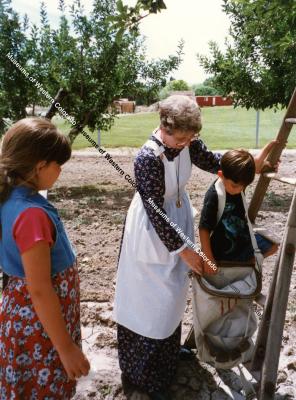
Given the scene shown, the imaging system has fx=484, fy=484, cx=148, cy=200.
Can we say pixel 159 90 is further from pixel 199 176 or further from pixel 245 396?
pixel 245 396

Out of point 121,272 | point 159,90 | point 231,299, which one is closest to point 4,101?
point 159,90

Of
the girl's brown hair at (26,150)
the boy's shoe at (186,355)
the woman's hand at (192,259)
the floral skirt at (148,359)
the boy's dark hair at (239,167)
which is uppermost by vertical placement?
the girl's brown hair at (26,150)

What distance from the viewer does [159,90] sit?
320 inches

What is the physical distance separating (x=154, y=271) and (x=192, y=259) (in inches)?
9.9

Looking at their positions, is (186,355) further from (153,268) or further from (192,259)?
(192,259)

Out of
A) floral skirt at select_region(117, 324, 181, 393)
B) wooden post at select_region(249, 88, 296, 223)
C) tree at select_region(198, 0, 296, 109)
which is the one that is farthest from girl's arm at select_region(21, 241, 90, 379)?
tree at select_region(198, 0, 296, 109)

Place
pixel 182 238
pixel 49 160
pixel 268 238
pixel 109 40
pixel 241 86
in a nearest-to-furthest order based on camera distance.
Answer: pixel 49 160 < pixel 182 238 < pixel 268 238 < pixel 241 86 < pixel 109 40

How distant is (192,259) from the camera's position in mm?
2219

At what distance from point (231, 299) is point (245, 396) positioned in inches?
24.2

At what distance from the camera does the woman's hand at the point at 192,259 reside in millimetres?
2207

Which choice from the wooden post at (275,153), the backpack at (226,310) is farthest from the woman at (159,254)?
the wooden post at (275,153)

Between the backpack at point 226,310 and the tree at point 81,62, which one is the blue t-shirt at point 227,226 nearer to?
the backpack at point 226,310

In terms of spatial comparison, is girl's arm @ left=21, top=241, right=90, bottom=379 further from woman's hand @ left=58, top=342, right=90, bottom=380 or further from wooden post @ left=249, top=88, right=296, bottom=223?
wooden post @ left=249, top=88, right=296, bottom=223

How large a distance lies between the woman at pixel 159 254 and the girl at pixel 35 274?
551 mm
